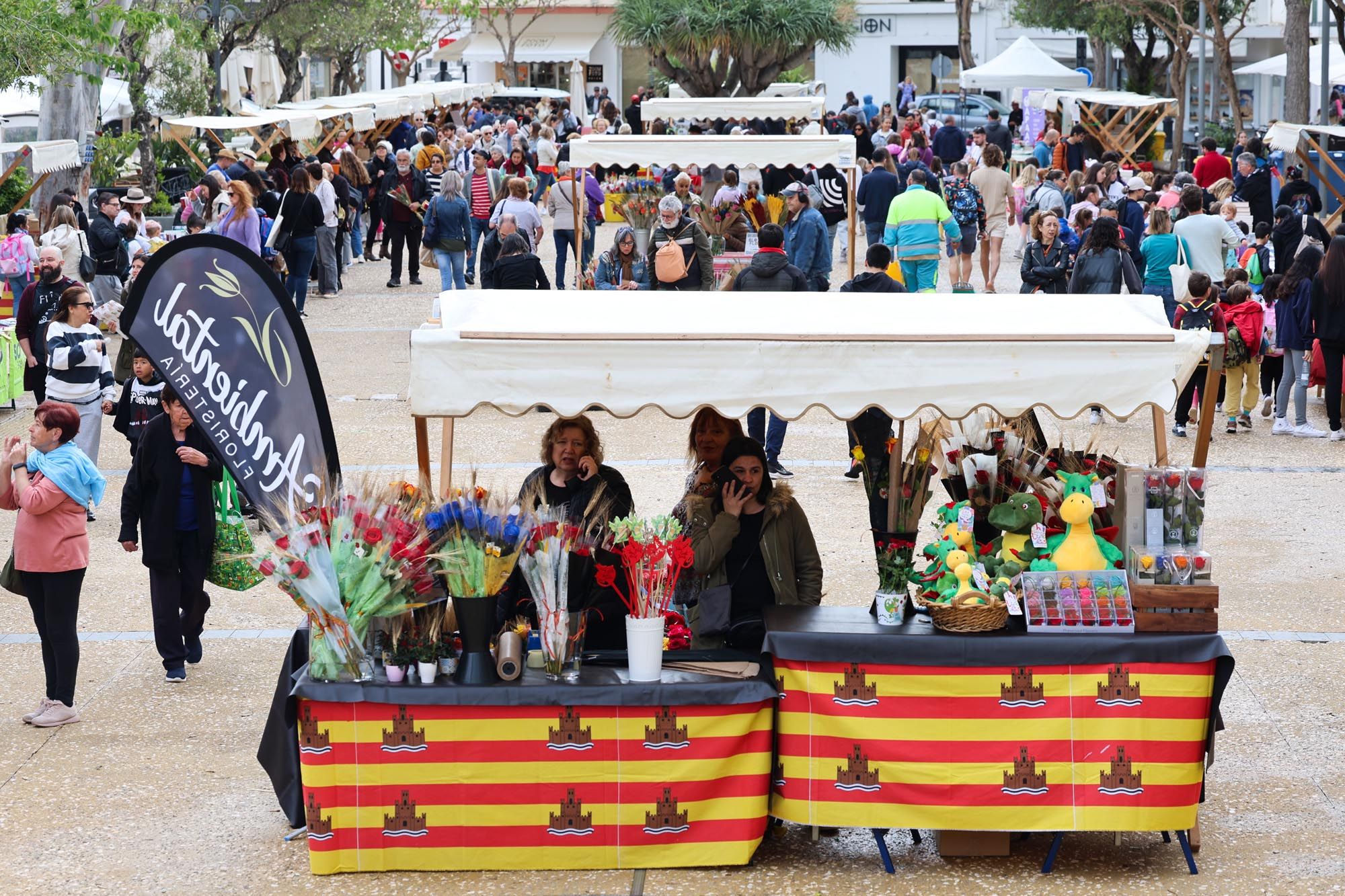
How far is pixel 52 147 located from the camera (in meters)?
18.0

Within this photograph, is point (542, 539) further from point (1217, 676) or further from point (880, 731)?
point (1217, 676)

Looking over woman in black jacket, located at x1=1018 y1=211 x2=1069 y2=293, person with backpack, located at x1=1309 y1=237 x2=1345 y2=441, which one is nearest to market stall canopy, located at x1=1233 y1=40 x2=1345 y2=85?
woman in black jacket, located at x1=1018 y1=211 x2=1069 y2=293

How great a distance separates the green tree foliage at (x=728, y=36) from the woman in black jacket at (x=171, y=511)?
3483cm

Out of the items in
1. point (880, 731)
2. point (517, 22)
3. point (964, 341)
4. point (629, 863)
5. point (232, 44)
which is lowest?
point (629, 863)

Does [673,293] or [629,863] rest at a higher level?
[673,293]

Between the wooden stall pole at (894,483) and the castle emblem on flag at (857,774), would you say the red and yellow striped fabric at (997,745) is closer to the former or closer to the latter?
the castle emblem on flag at (857,774)

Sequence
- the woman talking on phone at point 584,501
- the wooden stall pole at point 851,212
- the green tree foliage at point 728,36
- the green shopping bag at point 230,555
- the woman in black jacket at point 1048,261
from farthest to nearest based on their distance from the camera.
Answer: the green tree foliage at point 728,36, the wooden stall pole at point 851,212, the woman in black jacket at point 1048,261, the green shopping bag at point 230,555, the woman talking on phone at point 584,501

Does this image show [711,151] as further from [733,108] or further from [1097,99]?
[1097,99]

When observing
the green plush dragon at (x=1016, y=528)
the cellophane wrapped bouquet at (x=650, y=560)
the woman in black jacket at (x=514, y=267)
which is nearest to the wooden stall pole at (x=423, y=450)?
the cellophane wrapped bouquet at (x=650, y=560)

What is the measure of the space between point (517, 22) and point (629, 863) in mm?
55812

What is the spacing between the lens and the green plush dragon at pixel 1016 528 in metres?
5.63

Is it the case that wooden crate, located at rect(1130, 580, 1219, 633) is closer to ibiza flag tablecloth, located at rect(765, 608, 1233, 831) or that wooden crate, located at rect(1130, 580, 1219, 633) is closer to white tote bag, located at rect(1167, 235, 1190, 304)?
ibiza flag tablecloth, located at rect(765, 608, 1233, 831)

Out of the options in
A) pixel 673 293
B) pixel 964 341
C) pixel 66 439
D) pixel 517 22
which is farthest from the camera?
pixel 517 22

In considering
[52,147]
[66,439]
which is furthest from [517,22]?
[66,439]
